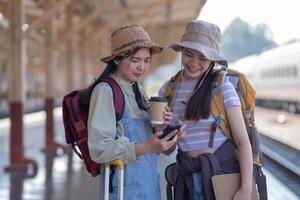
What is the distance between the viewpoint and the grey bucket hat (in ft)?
6.33

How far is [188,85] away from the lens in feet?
6.55

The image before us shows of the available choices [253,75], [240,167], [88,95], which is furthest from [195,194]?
[253,75]

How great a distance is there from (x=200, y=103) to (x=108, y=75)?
35 cm

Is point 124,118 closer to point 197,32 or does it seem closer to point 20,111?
point 197,32

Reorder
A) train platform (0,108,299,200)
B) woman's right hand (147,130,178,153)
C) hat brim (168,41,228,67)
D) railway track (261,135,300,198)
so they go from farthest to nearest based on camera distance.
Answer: railway track (261,135,300,198) → train platform (0,108,299,200) → hat brim (168,41,228,67) → woman's right hand (147,130,178,153)

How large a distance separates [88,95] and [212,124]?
17.4 inches

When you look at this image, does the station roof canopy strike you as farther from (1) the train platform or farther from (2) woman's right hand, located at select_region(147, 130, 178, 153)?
(2) woman's right hand, located at select_region(147, 130, 178, 153)

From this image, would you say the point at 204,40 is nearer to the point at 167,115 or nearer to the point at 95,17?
the point at 167,115

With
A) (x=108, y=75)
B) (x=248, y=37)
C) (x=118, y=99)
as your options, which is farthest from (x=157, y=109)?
(x=248, y=37)

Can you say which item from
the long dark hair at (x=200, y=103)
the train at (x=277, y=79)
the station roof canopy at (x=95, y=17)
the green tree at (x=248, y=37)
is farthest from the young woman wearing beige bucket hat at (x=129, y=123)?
the train at (x=277, y=79)

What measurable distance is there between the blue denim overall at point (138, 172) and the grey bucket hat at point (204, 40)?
304mm

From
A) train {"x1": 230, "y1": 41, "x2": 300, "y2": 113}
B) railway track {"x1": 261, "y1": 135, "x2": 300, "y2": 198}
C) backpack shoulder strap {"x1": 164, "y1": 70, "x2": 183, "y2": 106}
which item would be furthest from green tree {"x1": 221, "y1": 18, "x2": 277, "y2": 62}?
train {"x1": 230, "y1": 41, "x2": 300, "y2": 113}

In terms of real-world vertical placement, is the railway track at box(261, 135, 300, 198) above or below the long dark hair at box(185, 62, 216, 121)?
below

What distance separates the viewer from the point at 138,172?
1958 millimetres
